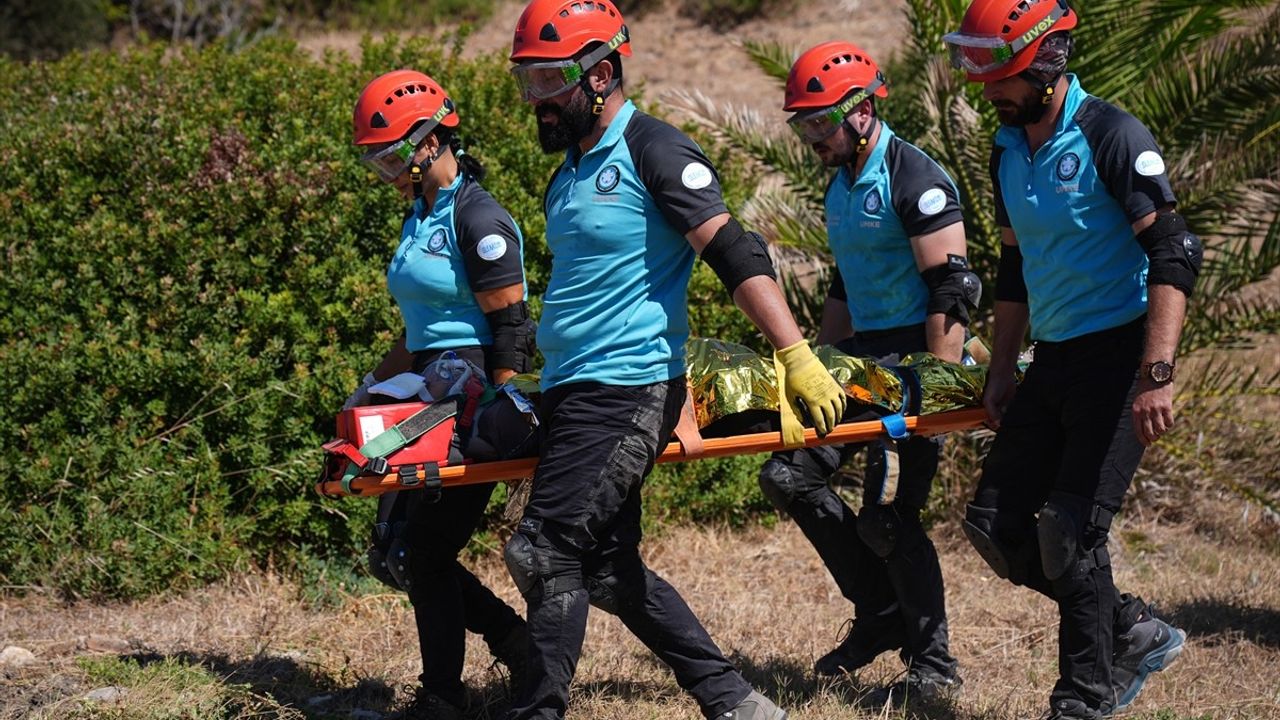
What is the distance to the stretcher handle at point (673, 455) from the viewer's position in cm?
420

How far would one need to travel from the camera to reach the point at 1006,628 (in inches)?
241

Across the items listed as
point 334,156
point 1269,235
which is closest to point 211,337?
point 334,156

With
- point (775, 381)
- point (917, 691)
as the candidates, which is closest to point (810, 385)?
point (775, 381)

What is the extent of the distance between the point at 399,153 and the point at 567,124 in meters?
0.88

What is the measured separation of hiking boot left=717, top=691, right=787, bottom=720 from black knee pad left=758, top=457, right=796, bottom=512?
41.3 inches

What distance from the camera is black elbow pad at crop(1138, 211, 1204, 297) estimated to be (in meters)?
4.20

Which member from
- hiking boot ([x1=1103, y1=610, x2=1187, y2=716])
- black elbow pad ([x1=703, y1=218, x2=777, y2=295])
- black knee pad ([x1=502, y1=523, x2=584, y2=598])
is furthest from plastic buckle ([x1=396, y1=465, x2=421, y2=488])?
hiking boot ([x1=1103, y1=610, x2=1187, y2=716])

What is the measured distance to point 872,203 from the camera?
17.0ft

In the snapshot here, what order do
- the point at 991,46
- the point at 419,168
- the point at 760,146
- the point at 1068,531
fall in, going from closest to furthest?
the point at 1068,531 < the point at 991,46 < the point at 419,168 < the point at 760,146

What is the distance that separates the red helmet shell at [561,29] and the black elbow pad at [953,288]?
1496mm

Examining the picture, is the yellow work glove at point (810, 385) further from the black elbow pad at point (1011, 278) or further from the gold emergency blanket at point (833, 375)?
the black elbow pad at point (1011, 278)

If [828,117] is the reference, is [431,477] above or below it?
below

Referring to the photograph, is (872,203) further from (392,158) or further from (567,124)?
(392,158)

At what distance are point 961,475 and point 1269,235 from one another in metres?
2.06
